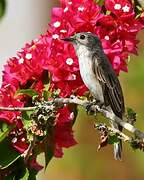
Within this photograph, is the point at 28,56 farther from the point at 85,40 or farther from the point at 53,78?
the point at 85,40

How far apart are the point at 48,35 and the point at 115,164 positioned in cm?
698

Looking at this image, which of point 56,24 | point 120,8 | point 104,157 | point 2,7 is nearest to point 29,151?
point 56,24

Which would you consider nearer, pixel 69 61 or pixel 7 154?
pixel 7 154

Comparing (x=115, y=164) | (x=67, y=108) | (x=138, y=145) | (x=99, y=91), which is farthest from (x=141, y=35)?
(x=138, y=145)

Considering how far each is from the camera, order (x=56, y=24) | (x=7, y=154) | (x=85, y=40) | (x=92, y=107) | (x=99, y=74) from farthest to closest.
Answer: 1. (x=99, y=74)
2. (x=85, y=40)
3. (x=56, y=24)
4. (x=92, y=107)
5. (x=7, y=154)

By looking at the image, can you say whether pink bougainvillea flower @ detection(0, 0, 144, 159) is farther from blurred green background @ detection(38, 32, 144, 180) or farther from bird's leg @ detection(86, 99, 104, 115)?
blurred green background @ detection(38, 32, 144, 180)

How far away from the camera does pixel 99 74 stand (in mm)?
7250

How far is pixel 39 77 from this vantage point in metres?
6.38

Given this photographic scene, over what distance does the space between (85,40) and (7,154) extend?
123 centimetres

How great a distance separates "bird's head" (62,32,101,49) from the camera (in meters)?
6.64

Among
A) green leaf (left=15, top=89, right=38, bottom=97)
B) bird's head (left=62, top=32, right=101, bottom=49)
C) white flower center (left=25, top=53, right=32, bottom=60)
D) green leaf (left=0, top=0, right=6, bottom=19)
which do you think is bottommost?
green leaf (left=15, top=89, right=38, bottom=97)

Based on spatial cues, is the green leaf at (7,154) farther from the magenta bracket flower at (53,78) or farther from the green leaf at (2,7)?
the green leaf at (2,7)

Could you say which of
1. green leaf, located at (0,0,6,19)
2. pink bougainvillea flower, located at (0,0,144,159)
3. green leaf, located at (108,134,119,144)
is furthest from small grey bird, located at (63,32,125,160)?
green leaf, located at (108,134,119,144)

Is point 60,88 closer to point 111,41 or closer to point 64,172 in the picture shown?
point 111,41
